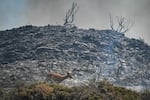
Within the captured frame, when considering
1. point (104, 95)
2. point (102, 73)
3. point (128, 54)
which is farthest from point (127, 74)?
point (104, 95)

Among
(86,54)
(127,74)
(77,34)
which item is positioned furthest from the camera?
(77,34)

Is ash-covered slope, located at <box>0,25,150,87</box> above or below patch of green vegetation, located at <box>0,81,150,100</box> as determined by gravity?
above

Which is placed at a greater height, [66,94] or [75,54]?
[75,54]

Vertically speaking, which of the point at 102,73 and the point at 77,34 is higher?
the point at 77,34

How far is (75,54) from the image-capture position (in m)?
96.1

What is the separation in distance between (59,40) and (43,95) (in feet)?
254

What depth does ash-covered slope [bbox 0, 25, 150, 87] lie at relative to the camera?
82062 mm

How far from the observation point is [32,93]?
91.9 feet

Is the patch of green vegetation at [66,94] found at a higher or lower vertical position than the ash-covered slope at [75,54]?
lower

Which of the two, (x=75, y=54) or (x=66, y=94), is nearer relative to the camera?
(x=66, y=94)

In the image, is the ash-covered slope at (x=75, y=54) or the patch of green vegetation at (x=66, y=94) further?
the ash-covered slope at (x=75, y=54)

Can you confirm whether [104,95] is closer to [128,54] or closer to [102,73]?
[102,73]

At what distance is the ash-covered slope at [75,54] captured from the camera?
269 feet

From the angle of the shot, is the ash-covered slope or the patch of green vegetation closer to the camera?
the patch of green vegetation
